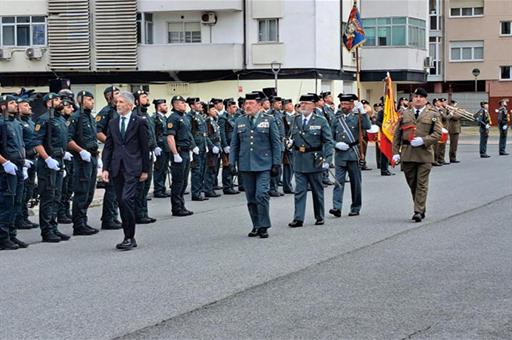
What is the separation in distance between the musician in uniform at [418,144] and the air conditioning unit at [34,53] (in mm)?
38071

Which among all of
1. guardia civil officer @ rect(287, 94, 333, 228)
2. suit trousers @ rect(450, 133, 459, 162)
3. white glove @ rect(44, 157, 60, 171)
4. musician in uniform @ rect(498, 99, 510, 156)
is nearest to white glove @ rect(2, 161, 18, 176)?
white glove @ rect(44, 157, 60, 171)

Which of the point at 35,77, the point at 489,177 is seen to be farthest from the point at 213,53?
the point at 489,177

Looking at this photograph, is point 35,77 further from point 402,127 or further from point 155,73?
point 402,127

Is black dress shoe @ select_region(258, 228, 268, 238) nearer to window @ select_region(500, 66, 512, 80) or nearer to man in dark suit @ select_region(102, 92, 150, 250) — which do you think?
man in dark suit @ select_region(102, 92, 150, 250)

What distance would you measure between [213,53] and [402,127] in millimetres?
34395

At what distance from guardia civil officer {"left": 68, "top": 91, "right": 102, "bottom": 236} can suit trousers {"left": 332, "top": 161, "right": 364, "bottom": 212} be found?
4205mm

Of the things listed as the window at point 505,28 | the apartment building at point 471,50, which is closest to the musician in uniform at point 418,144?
the apartment building at point 471,50

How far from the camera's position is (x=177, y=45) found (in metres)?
49.9

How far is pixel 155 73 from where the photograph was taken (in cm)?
5119

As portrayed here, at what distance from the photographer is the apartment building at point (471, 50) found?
225 feet

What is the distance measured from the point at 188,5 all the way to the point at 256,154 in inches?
1431

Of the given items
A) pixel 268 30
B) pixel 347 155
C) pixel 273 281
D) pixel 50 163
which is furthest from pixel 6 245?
pixel 268 30

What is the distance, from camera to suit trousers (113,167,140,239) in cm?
1270

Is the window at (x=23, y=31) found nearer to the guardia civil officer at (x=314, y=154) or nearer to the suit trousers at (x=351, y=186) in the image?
the suit trousers at (x=351, y=186)
